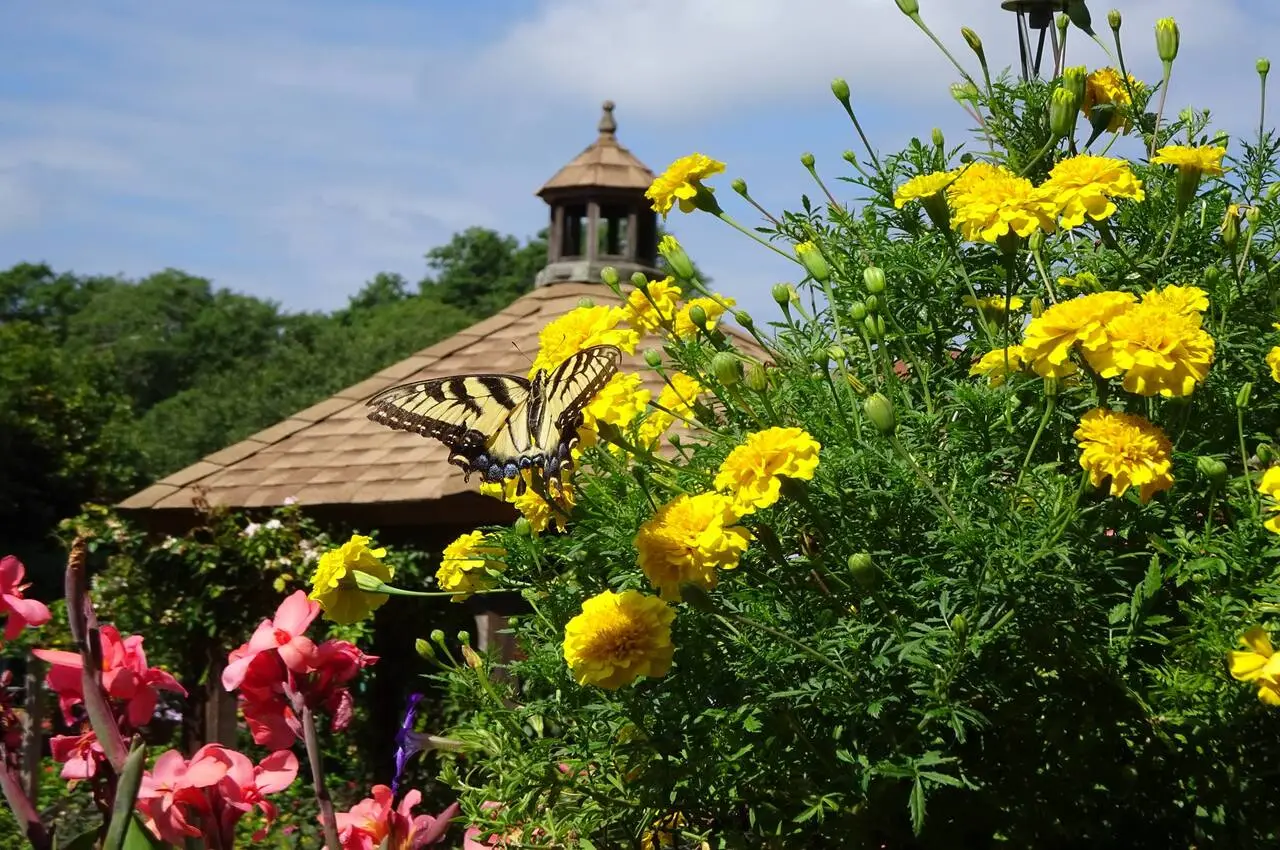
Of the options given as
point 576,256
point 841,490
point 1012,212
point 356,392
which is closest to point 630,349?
point 841,490

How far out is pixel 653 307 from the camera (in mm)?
2699

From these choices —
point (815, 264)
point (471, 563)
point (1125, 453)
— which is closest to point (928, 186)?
point (815, 264)

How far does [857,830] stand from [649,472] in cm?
69

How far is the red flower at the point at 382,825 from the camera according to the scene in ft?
5.84

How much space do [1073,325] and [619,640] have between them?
79 cm

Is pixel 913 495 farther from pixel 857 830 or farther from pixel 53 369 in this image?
pixel 53 369

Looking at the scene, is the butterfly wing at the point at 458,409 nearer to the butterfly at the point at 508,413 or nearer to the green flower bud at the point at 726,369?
the butterfly at the point at 508,413

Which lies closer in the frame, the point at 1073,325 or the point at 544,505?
the point at 1073,325

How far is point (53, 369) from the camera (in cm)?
2759

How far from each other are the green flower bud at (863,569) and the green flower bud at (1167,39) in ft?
4.68

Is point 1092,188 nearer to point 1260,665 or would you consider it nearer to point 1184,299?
point 1184,299

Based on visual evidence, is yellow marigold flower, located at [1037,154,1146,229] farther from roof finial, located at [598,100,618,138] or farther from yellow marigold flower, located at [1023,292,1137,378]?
roof finial, located at [598,100,618,138]

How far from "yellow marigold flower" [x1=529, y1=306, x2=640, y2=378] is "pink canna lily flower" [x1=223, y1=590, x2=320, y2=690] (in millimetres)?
836

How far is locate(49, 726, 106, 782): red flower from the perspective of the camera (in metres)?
1.50
